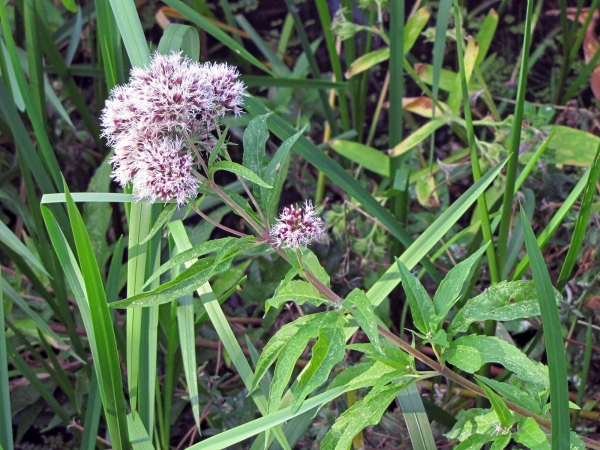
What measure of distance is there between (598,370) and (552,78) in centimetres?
96

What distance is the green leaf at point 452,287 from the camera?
95cm

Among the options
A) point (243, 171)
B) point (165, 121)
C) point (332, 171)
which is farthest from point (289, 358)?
point (332, 171)

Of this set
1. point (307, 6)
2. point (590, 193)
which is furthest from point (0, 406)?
point (307, 6)

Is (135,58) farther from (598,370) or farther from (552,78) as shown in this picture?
(552,78)

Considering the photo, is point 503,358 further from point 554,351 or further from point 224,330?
point 224,330

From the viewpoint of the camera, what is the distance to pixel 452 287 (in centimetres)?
97

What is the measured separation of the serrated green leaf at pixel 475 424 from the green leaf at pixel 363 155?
2.59ft

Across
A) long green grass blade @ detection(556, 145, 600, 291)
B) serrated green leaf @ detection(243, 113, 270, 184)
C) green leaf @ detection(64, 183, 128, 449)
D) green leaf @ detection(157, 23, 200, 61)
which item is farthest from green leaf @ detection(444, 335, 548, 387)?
green leaf @ detection(157, 23, 200, 61)

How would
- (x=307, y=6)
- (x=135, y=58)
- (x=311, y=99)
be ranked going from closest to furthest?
(x=135, y=58), (x=311, y=99), (x=307, y=6)

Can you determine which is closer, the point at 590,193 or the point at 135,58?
the point at 590,193

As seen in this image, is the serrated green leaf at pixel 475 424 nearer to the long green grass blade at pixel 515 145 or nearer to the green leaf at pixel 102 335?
the long green grass blade at pixel 515 145

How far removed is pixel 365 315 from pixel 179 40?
0.71 metres

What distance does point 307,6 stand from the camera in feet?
7.77

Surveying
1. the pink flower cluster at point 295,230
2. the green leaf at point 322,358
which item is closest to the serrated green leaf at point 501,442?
the green leaf at point 322,358
